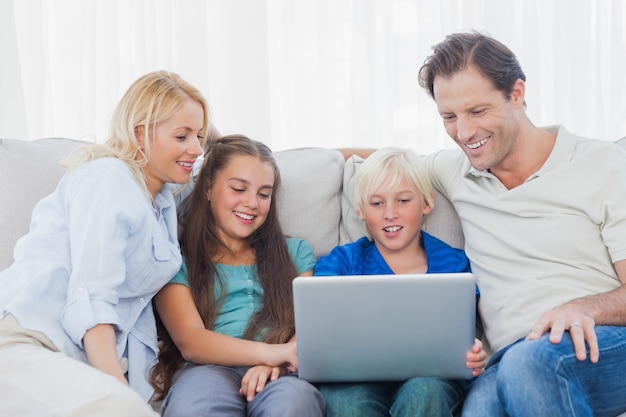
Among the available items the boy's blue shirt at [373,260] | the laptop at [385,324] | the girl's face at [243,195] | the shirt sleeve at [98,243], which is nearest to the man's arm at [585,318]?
→ the laptop at [385,324]

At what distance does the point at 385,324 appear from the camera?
136 cm

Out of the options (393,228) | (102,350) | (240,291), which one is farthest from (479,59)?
(102,350)

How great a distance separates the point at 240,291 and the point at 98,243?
0.42 m

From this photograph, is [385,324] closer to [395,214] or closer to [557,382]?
[557,382]

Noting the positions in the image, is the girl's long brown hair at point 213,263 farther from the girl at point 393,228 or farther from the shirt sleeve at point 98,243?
the shirt sleeve at point 98,243

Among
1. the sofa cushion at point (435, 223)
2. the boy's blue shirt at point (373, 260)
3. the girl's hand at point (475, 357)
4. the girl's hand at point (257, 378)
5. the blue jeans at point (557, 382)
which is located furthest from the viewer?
the sofa cushion at point (435, 223)

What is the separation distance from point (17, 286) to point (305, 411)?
0.66 metres

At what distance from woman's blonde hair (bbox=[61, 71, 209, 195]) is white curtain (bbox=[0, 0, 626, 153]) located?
901 millimetres

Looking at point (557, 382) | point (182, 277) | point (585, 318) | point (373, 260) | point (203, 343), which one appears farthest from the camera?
point (373, 260)

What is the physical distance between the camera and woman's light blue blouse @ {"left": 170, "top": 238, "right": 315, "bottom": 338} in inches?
68.5

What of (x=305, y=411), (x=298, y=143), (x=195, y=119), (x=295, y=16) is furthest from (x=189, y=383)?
(x=295, y=16)

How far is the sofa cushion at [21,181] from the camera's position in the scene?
5.91ft

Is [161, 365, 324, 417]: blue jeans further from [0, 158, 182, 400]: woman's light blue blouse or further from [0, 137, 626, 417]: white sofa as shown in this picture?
[0, 137, 626, 417]: white sofa

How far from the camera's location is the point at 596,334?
1.41 metres
